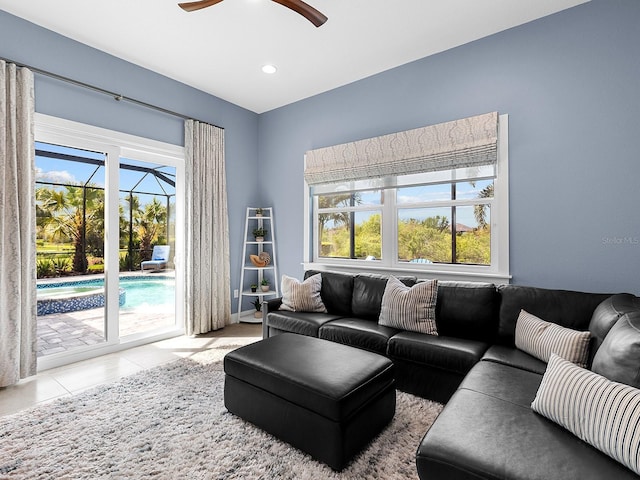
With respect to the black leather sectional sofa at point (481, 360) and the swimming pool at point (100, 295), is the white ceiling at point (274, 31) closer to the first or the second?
the black leather sectional sofa at point (481, 360)

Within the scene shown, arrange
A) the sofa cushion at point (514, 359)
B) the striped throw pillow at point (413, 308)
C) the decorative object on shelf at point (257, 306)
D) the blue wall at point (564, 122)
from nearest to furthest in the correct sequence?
the sofa cushion at point (514, 359) < the blue wall at point (564, 122) < the striped throw pillow at point (413, 308) < the decorative object on shelf at point (257, 306)

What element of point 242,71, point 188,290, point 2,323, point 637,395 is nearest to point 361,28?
point 242,71

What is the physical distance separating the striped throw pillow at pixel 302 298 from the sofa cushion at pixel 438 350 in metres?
1.02

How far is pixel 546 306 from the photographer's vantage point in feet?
7.59

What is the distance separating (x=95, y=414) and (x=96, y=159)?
7.73 feet

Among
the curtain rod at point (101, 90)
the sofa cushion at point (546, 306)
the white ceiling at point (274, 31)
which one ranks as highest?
the white ceiling at point (274, 31)

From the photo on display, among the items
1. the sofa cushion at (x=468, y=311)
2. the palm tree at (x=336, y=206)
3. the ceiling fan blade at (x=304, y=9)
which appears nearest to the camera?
the ceiling fan blade at (x=304, y=9)

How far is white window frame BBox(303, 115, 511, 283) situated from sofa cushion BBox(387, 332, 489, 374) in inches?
32.0

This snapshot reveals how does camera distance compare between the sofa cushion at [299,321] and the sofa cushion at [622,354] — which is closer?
the sofa cushion at [622,354]

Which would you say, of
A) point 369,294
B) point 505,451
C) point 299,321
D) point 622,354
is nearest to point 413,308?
point 369,294

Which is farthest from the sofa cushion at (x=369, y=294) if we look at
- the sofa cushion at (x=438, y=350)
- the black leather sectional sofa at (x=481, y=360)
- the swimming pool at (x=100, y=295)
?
the swimming pool at (x=100, y=295)

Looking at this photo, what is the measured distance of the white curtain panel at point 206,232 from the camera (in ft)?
12.6

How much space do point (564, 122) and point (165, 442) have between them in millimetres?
3575

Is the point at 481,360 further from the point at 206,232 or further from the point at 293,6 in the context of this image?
the point at 206,232
